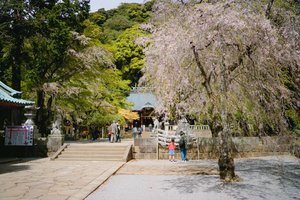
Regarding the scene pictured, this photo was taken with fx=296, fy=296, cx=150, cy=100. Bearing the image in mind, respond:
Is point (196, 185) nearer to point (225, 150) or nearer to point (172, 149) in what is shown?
point (225, 150)

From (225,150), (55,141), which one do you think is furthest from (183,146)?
(55,141)

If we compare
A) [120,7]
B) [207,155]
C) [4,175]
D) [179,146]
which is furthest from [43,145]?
[120,7]

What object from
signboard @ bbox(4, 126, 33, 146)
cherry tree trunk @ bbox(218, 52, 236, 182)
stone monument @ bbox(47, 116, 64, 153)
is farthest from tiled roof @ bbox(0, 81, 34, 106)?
cherry tree trunk @ bbox(218, 52, 236, 182)

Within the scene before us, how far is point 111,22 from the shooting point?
5334 centimetres

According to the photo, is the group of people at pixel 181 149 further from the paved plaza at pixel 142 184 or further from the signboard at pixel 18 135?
the signboard at pixel 18 135

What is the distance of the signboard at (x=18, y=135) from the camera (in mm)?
18094

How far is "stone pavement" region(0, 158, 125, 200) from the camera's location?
338 inches

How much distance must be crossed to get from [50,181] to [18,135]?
28.6 ft

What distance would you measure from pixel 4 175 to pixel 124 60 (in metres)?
34.3

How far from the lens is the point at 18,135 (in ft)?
59.7

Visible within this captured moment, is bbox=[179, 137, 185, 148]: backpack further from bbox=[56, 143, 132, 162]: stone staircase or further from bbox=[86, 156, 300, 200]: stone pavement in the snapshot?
Result: bbox=[86, 156, 300, 200]: stone pavement

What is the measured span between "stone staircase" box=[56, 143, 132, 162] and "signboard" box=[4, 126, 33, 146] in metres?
2.24

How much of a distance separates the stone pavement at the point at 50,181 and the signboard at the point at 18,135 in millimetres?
3420

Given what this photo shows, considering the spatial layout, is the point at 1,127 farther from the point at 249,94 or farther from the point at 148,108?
the point at 148,108
